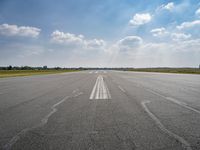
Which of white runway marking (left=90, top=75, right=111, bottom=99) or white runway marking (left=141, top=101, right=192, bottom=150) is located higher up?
white runway marking (left=141, top=101, right=192, bottom=150)

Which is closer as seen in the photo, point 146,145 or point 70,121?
point 146,145

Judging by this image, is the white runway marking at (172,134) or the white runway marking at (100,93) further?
the white runway marking at (100,93)

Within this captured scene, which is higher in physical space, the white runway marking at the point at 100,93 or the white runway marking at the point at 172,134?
the white runway marking at the point at 172,134

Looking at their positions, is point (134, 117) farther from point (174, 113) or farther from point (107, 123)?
point (174, 113)

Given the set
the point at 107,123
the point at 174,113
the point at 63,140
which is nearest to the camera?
the point at 63,140

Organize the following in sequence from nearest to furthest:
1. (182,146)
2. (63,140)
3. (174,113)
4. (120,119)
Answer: (182,146)
(63,140)
(120,119)
(174,113)

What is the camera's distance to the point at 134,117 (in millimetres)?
5473

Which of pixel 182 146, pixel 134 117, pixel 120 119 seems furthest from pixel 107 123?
pixel 182 146

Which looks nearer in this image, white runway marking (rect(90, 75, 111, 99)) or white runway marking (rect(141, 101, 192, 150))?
white runway marking (rect(141, 101, 192, 150))

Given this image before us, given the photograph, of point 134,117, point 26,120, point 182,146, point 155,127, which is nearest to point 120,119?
point 134,117

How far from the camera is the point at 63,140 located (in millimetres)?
3752

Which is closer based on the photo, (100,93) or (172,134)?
(172,134)

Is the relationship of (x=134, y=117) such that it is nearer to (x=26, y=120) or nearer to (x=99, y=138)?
(x=99, y=138)

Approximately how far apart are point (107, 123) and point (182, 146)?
6.95 ft
